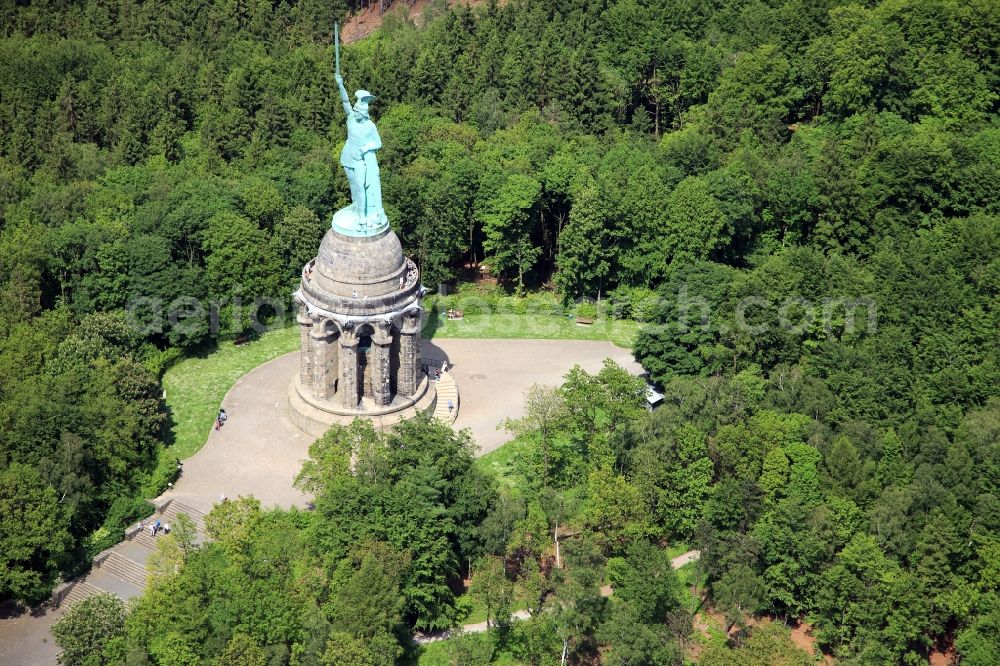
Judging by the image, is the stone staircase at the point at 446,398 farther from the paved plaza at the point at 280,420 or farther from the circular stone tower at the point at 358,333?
the circular stone tower at the point at 358,333

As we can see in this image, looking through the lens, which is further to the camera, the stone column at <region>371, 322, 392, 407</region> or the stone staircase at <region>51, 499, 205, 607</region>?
the stone column at <region>371, 322, 392, 407</region>

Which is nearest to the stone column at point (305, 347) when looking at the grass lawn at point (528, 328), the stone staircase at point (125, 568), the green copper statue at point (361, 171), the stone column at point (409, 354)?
the stone column at point (409, 354)

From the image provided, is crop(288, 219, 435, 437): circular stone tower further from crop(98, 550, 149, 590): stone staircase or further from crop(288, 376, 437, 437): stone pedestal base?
crop(98, 550, 149, 590): stone staircase

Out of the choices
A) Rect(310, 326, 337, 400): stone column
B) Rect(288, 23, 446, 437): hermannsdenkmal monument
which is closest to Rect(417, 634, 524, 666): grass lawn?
Rect(288, 23, 446, 437): hermannsdenkmal monument

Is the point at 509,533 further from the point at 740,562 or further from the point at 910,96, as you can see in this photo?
the point at 910,96

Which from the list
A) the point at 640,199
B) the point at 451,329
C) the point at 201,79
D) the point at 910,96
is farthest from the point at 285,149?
the point at 910,96
